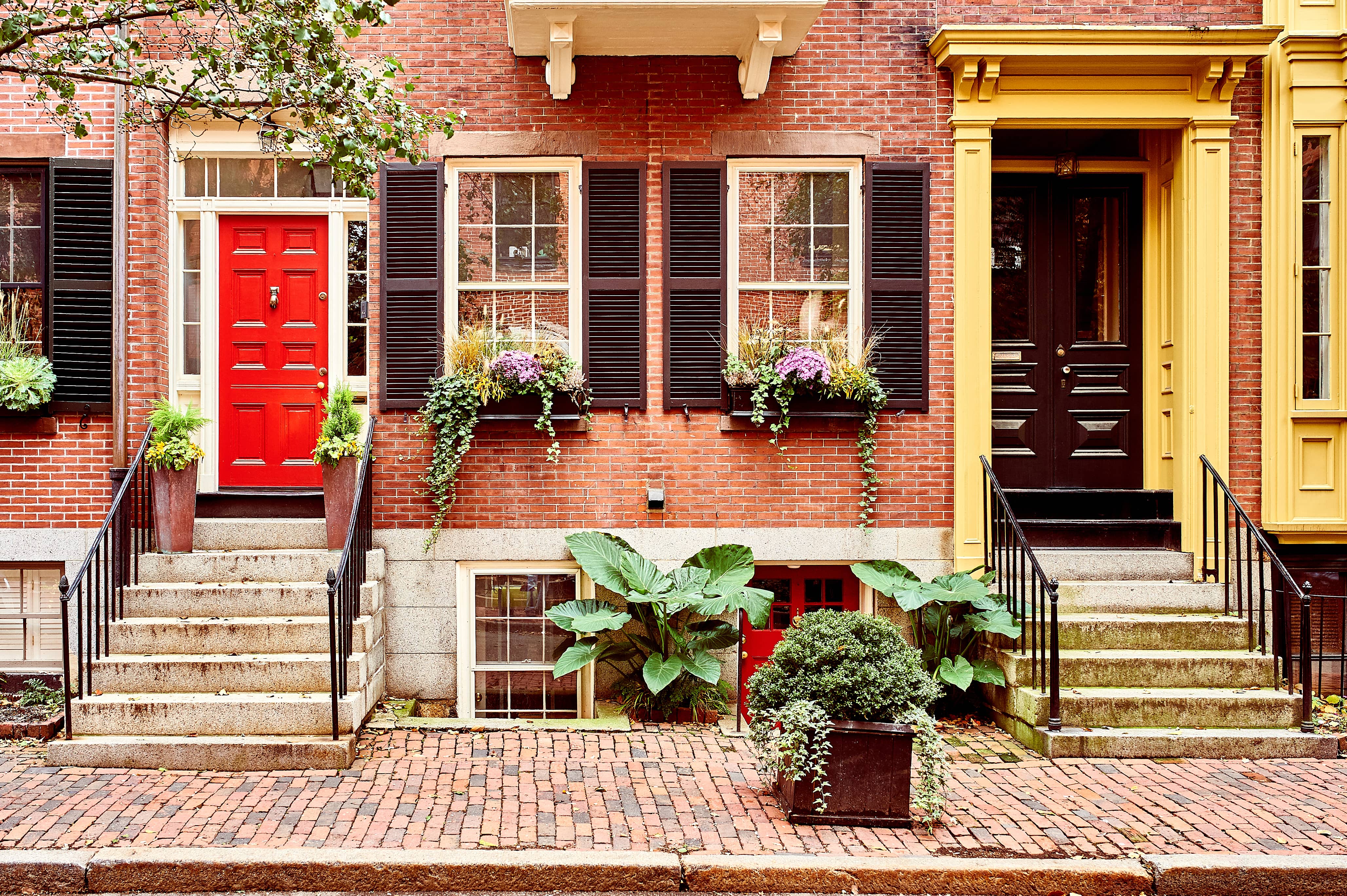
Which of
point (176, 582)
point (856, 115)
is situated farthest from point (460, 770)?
point (856, 115)

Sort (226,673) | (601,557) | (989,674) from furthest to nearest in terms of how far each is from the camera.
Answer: (601,557) → (989,674) → (226,673)

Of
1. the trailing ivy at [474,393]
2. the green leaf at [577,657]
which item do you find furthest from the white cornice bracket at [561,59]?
the green leaf at [577,657]

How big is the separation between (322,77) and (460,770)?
436cm

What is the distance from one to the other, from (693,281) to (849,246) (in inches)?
52.3

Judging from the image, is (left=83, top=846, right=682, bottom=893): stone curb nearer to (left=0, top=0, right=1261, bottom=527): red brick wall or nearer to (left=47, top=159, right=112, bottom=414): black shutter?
(left=0, top=0, right=1261, bottom=527): red brick wall

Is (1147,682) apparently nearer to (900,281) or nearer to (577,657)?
(900,281)

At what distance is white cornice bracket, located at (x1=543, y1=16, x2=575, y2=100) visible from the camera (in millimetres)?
6645

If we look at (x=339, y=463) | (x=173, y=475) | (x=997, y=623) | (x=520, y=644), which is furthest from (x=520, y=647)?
(x=997, y=623)

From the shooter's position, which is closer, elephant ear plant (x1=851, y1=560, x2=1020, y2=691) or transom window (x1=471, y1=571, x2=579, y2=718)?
elephant ear plant (x1=851, y1=560, x2=1020, y2=691)

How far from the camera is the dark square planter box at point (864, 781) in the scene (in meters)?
4.83

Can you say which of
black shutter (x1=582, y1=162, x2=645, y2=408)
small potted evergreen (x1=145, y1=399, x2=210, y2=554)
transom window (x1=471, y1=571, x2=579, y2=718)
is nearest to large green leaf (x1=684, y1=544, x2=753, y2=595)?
transom window (x1=471, y1=571, x2=579, y2=718)

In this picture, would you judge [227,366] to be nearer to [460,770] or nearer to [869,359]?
[460,770]

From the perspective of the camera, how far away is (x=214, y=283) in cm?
757

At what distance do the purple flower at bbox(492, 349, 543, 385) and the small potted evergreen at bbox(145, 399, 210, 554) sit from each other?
2.30 meters
